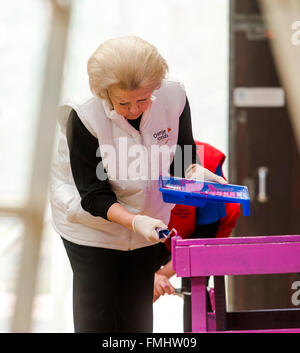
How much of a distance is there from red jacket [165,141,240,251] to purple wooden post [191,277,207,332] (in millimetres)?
150

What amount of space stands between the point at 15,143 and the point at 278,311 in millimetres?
628

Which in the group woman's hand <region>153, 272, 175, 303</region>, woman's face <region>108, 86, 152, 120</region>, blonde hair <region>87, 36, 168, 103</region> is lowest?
woman's hand <region>153, 272, 175, 303</region>

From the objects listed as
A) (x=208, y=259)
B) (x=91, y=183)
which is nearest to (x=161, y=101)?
(x=91, y=183)

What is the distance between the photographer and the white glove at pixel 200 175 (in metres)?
0.99

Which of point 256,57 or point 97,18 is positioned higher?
point 256,57

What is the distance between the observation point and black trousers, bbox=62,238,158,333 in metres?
1.03

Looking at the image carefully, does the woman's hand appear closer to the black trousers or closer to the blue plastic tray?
the black trousers

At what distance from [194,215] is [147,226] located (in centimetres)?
16

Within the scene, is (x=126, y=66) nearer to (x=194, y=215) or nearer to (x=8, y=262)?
(x=194, y=215)

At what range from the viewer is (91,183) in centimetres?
97

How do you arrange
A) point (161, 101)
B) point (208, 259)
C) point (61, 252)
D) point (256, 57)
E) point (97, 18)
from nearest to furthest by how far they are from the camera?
point (208, 259) < point (161, 101) < point (61, 252) < point (97, 18) < point (256, 57)

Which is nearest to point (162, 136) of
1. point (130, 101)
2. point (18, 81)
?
point (130, 101)

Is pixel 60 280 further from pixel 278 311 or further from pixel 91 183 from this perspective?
pixel 278 311

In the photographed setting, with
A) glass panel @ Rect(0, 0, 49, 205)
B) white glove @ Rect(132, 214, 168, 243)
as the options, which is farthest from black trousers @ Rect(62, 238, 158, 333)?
glass panel @ Rect(0, 0, 49, 205)
